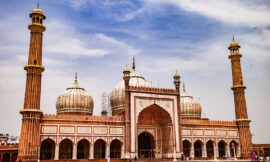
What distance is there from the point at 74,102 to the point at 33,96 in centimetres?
601

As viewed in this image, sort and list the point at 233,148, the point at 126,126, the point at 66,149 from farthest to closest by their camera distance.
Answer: the point at 233,148 < the point at 126,126 < the point at 66,149

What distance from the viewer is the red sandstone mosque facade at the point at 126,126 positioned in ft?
73.2

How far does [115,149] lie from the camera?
25.9m

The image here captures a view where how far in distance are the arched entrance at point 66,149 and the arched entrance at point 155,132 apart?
6.16 m

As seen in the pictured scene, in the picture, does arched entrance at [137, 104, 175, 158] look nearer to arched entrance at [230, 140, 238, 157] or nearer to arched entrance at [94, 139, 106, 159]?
arched entrance at [94, 139, 106, 159]

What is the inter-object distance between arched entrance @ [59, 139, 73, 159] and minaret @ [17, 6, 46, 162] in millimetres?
3122

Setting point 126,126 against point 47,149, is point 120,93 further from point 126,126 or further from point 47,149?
point 47,149

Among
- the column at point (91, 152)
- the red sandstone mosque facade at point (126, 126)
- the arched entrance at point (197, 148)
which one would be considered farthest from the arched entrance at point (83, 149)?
the arched entrance at point (197, 148)

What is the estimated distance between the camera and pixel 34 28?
24000mm

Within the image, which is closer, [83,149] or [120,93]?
[83,149]

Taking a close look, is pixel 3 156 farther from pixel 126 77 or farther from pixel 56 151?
pixel 126 77

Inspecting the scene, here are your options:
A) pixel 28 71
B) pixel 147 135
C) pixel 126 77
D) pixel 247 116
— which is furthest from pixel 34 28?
pixel 247 116

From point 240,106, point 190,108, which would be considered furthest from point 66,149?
point 240,106

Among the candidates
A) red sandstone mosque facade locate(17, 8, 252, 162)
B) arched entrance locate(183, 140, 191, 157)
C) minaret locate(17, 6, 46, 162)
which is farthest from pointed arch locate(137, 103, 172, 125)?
minaret locate(17, 6, 46, 162)
